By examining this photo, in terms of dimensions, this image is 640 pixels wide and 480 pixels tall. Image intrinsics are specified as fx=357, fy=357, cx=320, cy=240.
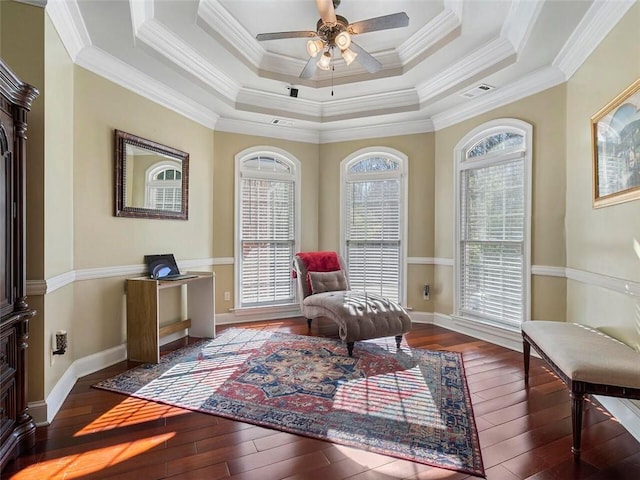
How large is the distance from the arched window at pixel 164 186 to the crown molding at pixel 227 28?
4.84ft

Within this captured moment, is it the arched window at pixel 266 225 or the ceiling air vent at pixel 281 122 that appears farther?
the arched window at pixel 266 225

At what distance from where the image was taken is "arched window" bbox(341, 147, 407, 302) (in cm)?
509

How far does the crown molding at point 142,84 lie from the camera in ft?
10.2

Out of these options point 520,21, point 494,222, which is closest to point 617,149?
point 520,21

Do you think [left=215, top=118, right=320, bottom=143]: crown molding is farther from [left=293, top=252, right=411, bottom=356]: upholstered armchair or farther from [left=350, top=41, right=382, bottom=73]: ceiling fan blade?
[left=350, top=41, right=382, bottom=73]: ceiling fan blade

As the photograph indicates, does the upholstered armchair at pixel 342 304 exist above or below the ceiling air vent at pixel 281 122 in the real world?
below

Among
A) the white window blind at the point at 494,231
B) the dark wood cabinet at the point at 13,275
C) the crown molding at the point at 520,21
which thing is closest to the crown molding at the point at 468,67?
the crown molding at the point at 520,21

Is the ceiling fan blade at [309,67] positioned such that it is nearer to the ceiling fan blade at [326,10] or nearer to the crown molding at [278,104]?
the ceiling fan blade at [326,10]

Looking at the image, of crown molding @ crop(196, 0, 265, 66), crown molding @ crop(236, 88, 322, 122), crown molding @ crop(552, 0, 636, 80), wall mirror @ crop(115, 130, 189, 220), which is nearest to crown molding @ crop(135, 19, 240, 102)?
crown molding @ crop(236, 88, 322, 122)

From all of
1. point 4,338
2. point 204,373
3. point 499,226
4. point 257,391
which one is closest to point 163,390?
point 204,373

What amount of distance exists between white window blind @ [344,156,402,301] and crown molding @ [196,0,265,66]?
2.20 m

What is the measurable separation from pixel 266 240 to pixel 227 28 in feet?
8.88

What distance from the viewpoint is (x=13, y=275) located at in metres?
2.03

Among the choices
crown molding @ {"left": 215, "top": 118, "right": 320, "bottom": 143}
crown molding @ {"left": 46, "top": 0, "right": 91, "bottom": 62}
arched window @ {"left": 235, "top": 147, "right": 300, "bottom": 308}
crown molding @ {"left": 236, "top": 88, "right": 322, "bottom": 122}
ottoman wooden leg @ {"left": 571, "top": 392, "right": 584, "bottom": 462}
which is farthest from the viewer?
arched window @ {"left": 235, "top": 147, "right": 300, "bottom": 308}
